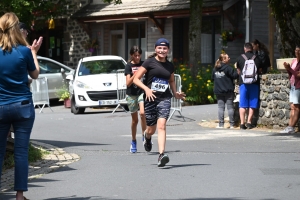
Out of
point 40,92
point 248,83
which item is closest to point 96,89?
point 40,92

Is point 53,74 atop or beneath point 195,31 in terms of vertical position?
beneath

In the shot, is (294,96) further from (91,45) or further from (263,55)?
(91,45)

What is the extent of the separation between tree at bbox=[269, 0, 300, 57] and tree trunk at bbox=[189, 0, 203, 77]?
26.8 ft

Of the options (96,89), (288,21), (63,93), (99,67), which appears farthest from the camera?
(63,93)

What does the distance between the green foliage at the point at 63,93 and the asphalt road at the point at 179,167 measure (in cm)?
861

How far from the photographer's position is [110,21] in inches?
1356

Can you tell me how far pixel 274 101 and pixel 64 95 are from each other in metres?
10.9

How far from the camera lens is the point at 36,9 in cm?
3170

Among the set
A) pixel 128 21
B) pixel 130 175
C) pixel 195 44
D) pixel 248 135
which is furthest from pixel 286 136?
pixel 128 21

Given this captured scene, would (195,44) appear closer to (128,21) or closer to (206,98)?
(206,98)

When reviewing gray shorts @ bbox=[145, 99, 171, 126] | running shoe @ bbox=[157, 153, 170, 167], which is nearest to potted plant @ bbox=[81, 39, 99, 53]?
gray shorts @ bbox=[145, 99, 171, 126]

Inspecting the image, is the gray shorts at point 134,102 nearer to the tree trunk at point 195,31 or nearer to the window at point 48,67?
the tree trunk at point 195,31

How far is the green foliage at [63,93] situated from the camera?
27294mm

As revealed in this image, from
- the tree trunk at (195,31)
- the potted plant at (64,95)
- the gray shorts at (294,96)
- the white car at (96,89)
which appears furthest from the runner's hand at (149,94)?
the potted plant at (64,95)
